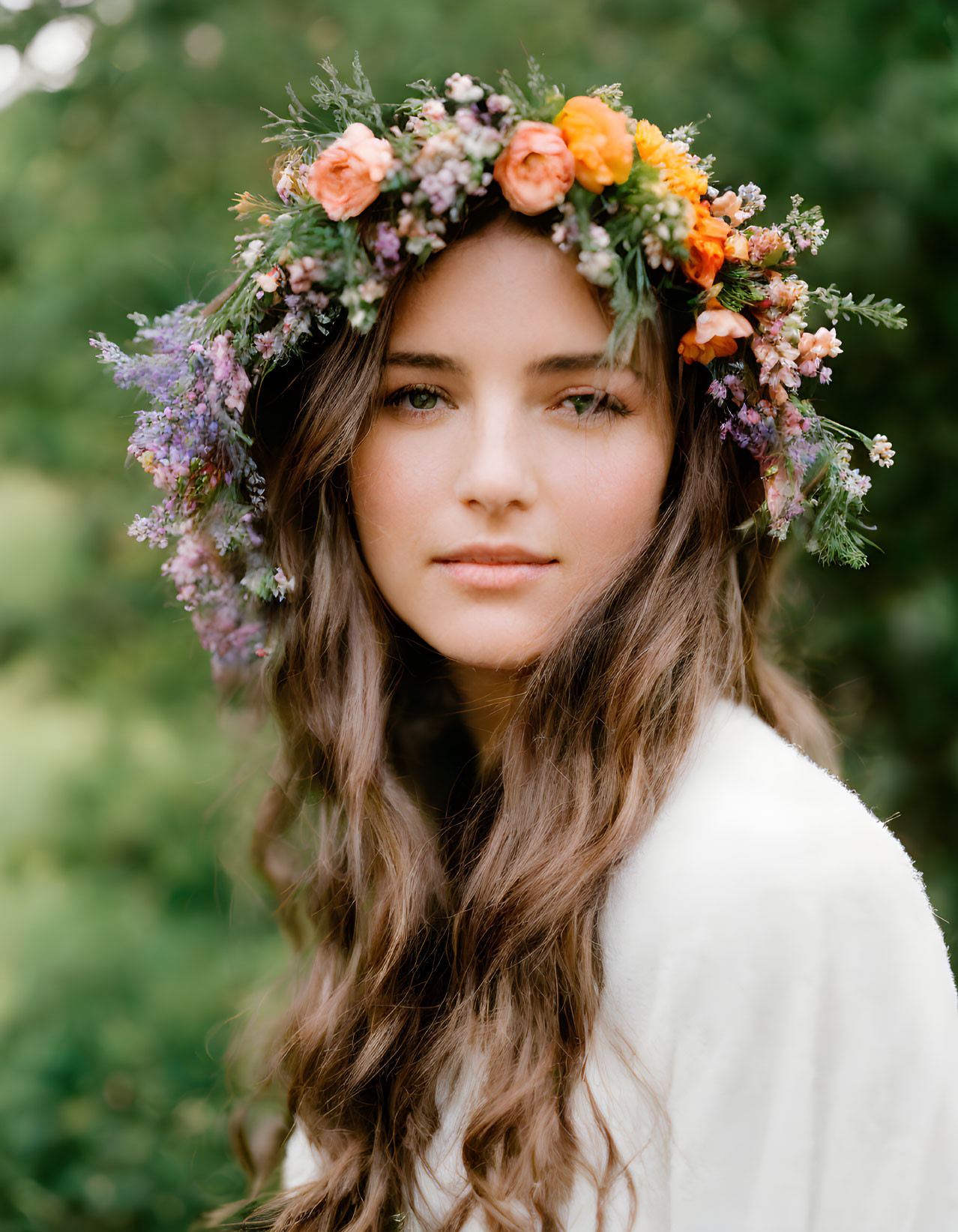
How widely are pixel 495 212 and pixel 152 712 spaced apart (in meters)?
2.12

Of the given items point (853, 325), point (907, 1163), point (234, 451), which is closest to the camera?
point (907, 1163)

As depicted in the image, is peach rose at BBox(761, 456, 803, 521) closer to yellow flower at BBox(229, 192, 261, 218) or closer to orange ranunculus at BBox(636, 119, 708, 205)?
orange ranunculus at BBox(636, 119, 708, 205)

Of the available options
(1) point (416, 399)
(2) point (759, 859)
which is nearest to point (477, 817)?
(2) point (759, 859)

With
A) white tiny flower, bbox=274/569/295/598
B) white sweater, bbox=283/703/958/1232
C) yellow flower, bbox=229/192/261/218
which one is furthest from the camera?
white tiny flower, bbox=274/569/295/598

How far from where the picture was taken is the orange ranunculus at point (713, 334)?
147 centimetres

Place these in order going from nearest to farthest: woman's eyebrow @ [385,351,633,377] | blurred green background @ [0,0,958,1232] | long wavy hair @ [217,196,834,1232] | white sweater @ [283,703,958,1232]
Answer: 1. white sweater @ [283,703,958,1232]
2. long wavy hair @ [217,196,834,1232]
3. woman's eyebrow @ [385,351,633,377]
4. blurred green background @ [0,0,958,1232]

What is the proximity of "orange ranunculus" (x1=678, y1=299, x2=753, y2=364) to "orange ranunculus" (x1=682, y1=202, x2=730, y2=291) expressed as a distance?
42 millimetres

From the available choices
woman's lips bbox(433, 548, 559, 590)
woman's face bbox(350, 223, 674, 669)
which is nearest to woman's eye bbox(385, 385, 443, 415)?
woman's face bbox(350, 223, 674, 669)

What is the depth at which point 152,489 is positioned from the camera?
2.95 meters

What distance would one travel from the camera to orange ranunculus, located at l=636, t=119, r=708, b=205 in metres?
1.46

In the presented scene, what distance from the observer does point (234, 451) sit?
1.70 m

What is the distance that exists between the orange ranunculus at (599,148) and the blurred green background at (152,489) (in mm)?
1265

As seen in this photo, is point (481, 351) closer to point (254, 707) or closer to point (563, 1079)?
point (563, 1079)

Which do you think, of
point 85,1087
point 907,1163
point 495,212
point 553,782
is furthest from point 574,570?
point 85,1087
